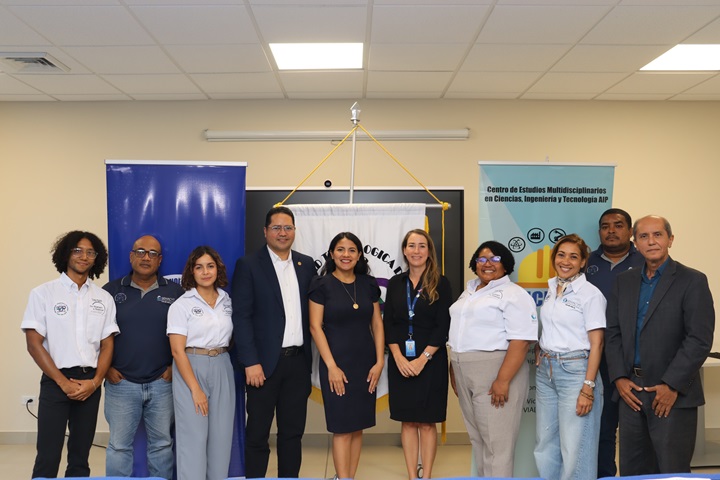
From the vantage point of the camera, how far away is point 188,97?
554cm

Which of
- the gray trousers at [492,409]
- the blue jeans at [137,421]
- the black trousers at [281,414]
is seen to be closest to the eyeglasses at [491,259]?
the gray trousers at [492,409]

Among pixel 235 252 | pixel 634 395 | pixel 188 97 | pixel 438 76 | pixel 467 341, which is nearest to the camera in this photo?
pixel 634 395

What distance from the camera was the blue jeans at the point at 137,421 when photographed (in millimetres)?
3426

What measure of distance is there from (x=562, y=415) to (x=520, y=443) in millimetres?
641

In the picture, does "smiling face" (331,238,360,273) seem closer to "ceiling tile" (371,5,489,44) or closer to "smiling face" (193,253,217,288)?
"smiling face" (193,253,217,288)

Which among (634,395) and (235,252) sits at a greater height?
(235,252)

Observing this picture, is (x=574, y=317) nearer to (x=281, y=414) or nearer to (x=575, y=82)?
(x=281, y=414)

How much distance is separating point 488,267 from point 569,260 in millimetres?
452

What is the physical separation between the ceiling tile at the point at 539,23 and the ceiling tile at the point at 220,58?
1.58 meters

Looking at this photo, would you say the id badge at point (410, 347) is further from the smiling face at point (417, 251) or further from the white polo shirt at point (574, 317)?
the white polo shirt at point (574, 317)

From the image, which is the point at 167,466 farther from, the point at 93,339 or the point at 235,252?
the point at 235,252

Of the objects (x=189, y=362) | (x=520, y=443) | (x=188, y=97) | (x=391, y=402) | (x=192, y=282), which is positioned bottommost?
(x=520, y=443)

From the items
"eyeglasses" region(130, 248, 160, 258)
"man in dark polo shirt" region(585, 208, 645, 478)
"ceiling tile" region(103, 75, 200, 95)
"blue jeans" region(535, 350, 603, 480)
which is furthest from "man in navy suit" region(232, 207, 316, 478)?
"ceiling tile" region(103, 75, 200, 95)

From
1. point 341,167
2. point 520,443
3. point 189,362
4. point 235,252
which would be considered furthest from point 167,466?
point 341,167
